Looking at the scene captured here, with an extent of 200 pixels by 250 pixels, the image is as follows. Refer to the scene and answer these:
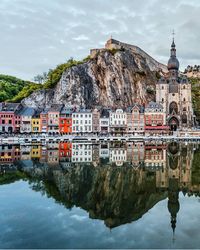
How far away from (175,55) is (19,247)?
92140mm

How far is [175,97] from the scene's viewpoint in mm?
96375

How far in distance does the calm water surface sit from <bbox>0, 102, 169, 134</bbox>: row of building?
139 ft

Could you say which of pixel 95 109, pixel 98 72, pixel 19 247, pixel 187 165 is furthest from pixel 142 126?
pixel 19 247

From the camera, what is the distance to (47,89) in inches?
3701

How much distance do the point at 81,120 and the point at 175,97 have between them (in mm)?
30161

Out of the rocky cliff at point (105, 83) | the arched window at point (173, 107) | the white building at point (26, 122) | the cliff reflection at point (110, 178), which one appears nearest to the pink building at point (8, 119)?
the white building at point (26, 122)

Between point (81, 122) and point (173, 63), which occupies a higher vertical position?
point (173, 63)

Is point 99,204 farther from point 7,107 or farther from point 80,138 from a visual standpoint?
point 7,107

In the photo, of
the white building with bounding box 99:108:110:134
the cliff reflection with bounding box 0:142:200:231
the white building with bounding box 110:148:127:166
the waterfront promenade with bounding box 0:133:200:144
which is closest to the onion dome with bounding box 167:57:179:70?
the white building with bounding box 99:108:110:134

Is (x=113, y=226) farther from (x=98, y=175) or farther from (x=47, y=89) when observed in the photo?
(x=47, y=89)

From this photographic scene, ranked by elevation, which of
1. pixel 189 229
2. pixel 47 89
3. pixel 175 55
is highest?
pixel 175 55

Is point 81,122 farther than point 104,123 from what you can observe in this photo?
No

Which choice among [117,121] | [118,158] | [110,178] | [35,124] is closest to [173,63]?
[117,121]

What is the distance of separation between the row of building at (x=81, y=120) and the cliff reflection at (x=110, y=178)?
1345 inches
